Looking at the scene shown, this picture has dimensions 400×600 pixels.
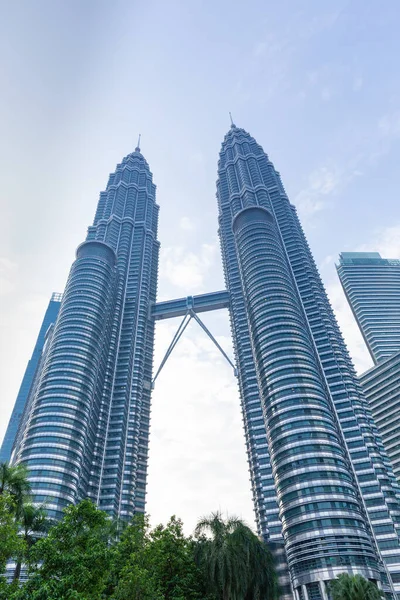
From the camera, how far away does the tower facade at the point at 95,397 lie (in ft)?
346

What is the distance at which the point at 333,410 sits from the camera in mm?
128750

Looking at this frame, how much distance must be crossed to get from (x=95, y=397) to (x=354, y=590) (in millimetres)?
99285

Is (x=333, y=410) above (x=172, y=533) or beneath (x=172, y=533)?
above

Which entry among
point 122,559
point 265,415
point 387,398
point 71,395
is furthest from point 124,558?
point 387,398

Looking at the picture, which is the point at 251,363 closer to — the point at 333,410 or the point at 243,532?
the point at 333,410

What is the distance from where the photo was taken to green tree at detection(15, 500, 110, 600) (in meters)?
28.4

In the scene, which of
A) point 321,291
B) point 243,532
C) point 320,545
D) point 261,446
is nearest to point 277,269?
point 321,291

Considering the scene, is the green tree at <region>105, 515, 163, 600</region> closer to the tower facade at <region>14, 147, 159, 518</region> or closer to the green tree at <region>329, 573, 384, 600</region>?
the green tree at <region>329, 573, 384, 600</region>

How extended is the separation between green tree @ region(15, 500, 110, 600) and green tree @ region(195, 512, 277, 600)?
593 inches

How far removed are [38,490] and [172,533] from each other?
6289cm

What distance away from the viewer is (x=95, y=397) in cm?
13212

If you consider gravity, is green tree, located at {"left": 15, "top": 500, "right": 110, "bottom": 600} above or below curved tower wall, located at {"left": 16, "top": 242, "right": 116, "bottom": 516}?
below

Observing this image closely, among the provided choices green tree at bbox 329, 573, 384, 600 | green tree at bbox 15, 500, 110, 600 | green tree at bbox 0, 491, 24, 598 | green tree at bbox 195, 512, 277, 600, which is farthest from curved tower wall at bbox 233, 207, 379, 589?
green tree at bbox 0, 491, 24, 598

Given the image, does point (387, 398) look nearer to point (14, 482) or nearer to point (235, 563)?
point (235, 563)
